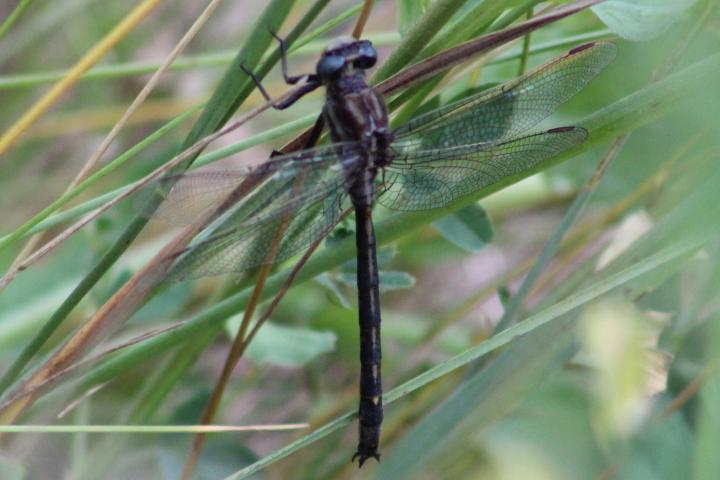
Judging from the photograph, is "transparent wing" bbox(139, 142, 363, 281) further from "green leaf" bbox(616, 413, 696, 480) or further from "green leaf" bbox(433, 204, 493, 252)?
"green leaf" bbox(616, 413, 696, 480)

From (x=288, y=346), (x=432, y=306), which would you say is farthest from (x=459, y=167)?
(x=432, y=306)

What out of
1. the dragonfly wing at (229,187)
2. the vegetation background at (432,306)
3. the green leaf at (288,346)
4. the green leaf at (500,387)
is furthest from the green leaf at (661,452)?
the dragonfly wing at (229,187)

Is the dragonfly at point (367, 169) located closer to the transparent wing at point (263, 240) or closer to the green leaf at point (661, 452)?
the transparent wing at point (263, 240)

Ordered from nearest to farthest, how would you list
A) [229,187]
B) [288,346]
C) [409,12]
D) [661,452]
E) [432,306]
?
[229,187] → [409,12] → [661,452] → [288,346] → [432,306]

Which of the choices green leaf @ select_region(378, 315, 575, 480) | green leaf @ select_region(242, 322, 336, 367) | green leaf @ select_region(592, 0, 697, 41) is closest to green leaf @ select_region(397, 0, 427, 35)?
green leaf @ select_region(592, 0, 697, 41)

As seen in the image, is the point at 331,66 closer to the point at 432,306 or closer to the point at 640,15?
the point at 640,15

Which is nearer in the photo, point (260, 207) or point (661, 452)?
point (260, 207)
